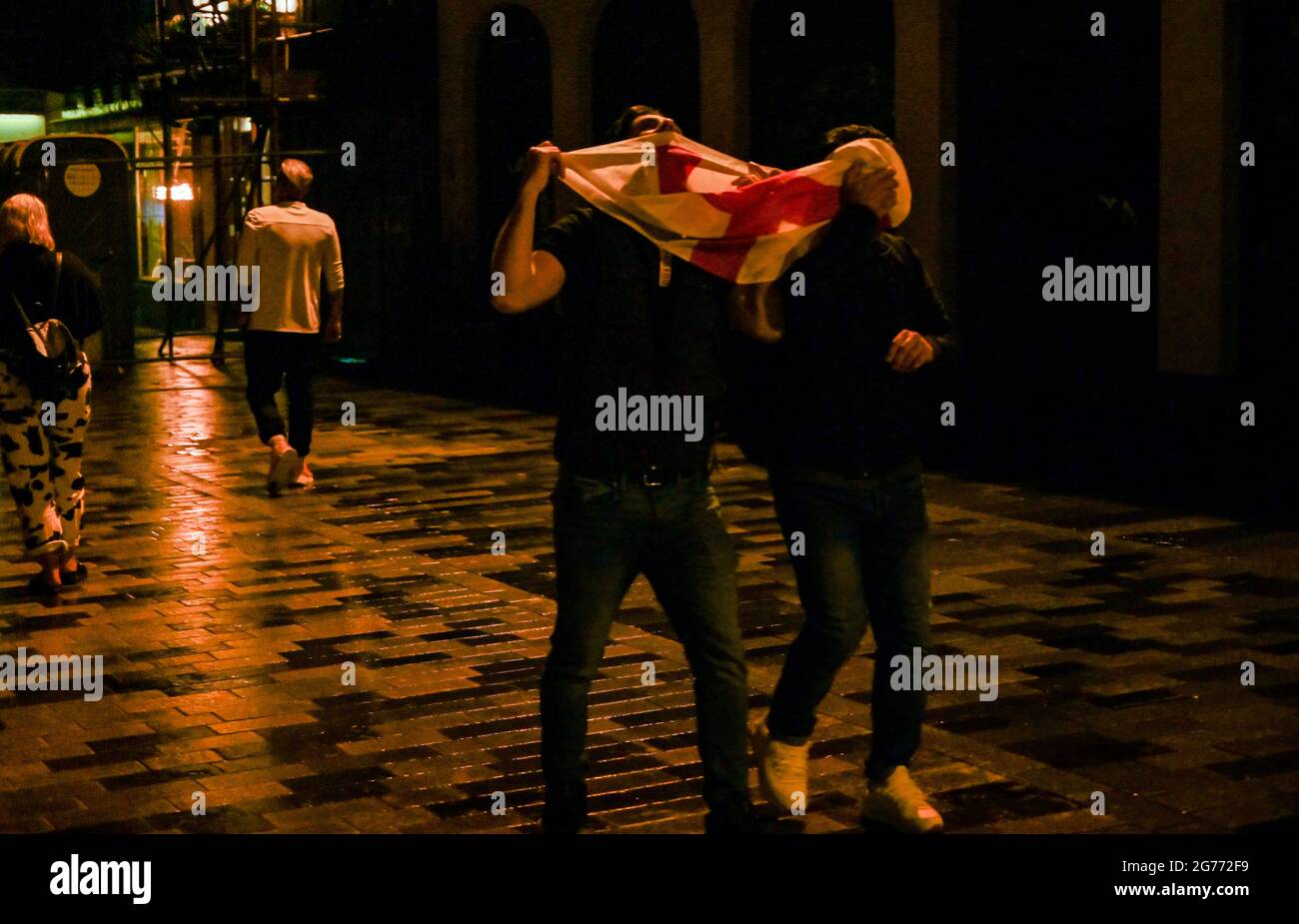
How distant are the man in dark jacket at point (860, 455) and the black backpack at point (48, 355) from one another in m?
4.60

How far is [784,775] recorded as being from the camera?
528 cm

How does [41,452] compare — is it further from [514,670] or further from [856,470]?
[856,470]

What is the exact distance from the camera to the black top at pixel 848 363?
5.10 metres

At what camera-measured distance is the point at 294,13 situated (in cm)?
2453

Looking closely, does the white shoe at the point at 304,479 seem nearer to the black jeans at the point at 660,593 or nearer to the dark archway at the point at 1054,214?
the dark archway at the point at 1054,214

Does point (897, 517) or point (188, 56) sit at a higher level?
point (188, 56)

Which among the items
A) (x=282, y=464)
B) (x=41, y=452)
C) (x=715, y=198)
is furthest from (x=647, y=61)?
(x=715, y=198)

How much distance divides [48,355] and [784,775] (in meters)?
4.79

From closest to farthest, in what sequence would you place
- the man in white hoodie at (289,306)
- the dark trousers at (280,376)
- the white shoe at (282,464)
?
1. the man in white hoodie at (289,306)
2. the dark trousers at (280,376)
3. the white shoe at (282,464)

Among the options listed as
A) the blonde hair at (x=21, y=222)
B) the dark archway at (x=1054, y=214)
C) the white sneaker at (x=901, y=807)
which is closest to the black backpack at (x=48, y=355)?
the blonde hair at (x=21, y=222)

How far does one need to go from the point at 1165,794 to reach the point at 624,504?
73.6 inches

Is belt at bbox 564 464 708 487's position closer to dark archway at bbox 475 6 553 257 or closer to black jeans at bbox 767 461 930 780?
black jeans at bbox 767 461 930 780
